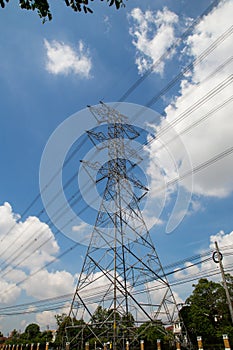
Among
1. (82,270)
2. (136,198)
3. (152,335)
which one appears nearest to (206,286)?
(152,335)

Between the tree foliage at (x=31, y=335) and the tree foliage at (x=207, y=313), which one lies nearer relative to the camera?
the tree foliage at (x=207, y=313)

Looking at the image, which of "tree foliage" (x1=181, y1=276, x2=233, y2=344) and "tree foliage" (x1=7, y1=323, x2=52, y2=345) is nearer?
"tree foliage" (x1=181, y1=276, x2=233, y2=344)

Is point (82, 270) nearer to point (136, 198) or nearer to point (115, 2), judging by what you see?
point (136, 198)

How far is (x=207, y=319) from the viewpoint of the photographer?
2822 centimetres

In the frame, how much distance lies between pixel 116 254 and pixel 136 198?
4812 millimetres

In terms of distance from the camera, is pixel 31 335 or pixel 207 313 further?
pixel 31 335

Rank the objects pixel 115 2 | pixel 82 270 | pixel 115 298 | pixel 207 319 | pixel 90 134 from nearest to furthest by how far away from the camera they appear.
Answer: pixel 115 2, pixel 115 298, pixel 82 270, pixel 90 134, pixel 207 319

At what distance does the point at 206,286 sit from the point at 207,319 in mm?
4646

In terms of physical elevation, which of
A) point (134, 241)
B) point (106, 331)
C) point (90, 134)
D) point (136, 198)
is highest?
point (90, 134)

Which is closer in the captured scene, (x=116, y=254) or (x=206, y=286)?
(x=116, y=254)

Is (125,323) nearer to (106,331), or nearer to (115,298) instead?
(106,331)

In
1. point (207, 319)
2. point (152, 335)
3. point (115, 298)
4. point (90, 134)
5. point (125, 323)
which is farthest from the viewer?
point (207, 319)

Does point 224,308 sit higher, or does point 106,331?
point 224,308

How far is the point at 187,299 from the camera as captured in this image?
3281 cm
